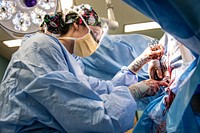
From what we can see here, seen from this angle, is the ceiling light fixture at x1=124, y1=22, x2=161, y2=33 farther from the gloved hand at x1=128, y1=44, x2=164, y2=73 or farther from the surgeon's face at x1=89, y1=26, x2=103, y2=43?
the gloved hand at x1=128, y1=44, x2=164, y2=73

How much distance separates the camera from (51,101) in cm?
120

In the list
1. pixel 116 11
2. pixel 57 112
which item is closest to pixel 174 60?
pixel 57 112

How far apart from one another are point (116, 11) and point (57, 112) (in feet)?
6.52

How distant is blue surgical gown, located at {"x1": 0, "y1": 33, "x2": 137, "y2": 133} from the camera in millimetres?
1194

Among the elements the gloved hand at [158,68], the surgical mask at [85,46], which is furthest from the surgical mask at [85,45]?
the gloved hand at [158,68]

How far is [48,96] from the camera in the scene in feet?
3.97

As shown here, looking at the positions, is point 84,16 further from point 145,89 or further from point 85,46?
point 145,89

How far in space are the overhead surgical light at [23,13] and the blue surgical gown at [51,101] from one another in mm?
547

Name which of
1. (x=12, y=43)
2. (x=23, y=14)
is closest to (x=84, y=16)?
(x=23, y=14)

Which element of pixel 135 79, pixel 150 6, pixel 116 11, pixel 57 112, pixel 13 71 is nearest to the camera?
pixel 150 6

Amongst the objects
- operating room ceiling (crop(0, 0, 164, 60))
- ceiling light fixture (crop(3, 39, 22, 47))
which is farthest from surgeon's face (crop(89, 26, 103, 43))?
ceiling light fixture (crop(3, 39, 22, 47))

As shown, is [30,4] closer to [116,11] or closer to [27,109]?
[27,109]

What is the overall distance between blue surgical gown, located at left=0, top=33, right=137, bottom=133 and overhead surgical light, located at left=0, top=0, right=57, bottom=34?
1.80 ft

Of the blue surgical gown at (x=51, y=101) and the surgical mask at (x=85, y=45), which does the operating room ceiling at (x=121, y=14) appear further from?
the blue surgical gown at (x=51, y=101)
